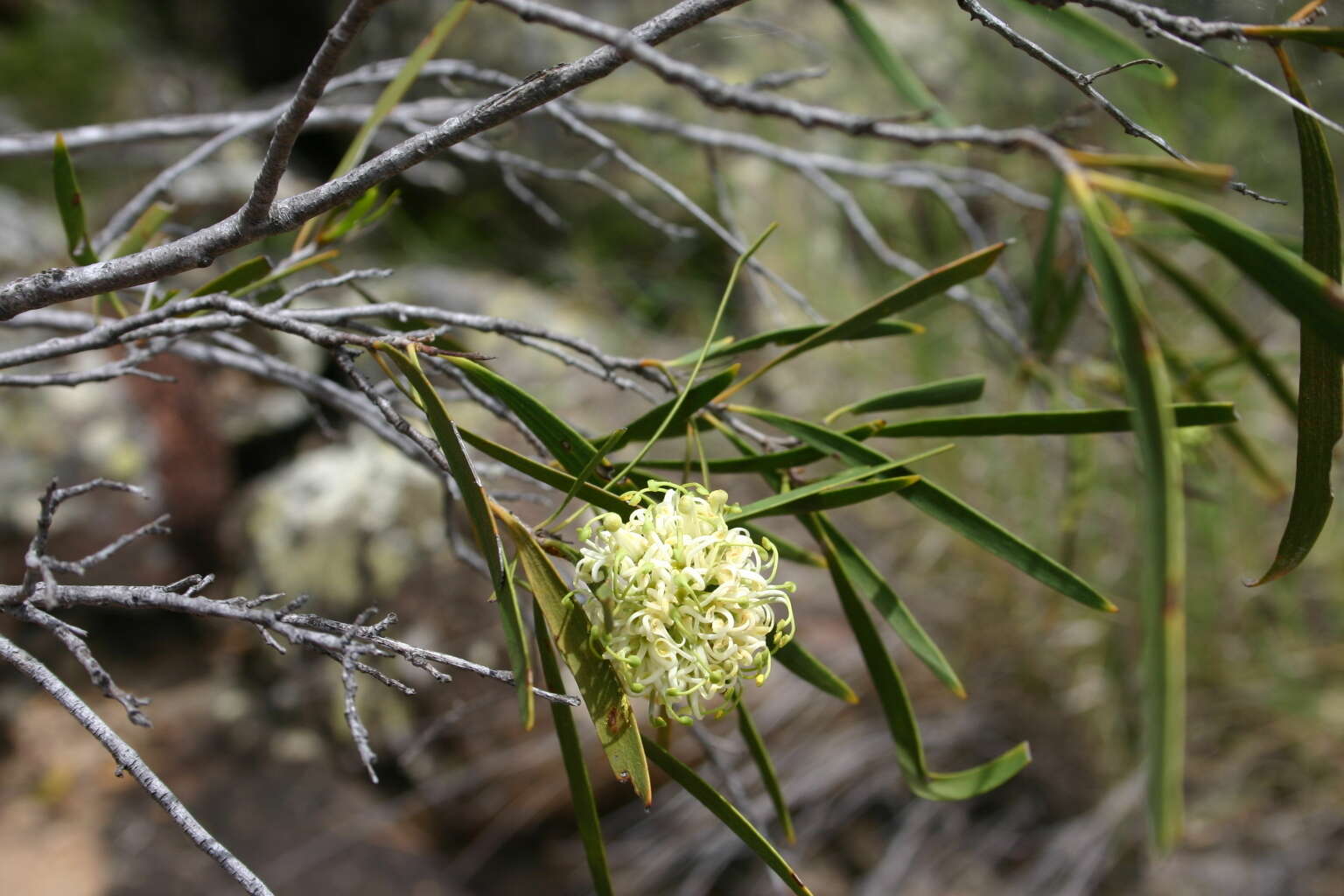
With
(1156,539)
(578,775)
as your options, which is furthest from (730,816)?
(1156,539)

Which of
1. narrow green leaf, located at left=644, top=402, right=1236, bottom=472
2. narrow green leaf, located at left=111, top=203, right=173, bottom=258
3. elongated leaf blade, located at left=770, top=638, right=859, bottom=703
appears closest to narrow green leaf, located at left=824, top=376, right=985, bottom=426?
narrow green leaf, located at left=644, top=402, right=1236, bottom=472

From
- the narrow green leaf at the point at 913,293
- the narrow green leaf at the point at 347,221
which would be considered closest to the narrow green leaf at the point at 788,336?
the narrow green leaf at the point at 913,293

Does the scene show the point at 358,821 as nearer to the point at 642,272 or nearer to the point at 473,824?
the point at 473,824

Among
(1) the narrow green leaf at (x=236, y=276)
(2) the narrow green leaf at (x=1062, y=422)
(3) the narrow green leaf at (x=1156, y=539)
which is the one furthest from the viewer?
(1) the narrow green leaf at (x=236, y=276)

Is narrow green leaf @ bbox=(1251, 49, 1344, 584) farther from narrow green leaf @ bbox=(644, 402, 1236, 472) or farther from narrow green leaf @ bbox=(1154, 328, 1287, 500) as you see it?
narrow green leaf @ bbox=(1154, 328, 1287, 500)

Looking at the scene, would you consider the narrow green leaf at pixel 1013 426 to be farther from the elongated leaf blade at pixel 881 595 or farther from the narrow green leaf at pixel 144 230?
the narrow green leaf at pixel 144 230
